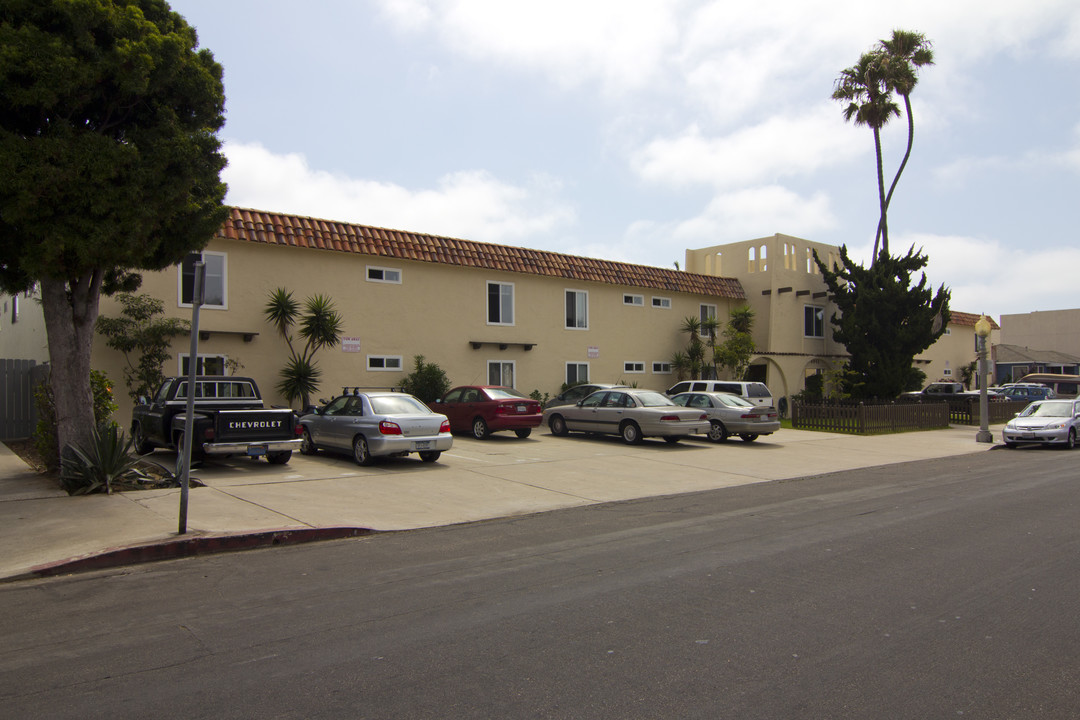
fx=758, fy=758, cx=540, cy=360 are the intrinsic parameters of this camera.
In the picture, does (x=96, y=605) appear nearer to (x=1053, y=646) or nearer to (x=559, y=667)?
(x=559, y=667)

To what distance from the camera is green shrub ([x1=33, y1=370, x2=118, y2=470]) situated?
40.1ft

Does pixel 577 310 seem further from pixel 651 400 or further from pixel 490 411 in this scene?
pixel 490 411

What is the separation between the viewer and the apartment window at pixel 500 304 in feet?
84.0

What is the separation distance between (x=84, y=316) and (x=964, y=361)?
4731cm

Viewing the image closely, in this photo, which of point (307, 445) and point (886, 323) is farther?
point (886, 323)

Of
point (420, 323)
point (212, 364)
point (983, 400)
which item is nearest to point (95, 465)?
point (212, 364)

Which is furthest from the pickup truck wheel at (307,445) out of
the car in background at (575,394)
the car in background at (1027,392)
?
the car in background at (1027,392)

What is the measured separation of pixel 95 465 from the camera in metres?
10.7

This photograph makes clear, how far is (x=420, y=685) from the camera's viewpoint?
4.32m

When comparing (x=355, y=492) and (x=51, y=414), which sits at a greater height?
(x=51, y=414)

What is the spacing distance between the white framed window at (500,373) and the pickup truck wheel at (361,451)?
11.0 m

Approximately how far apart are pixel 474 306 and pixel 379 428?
11400mm

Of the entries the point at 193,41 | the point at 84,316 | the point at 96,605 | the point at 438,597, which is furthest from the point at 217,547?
the point at 193,41

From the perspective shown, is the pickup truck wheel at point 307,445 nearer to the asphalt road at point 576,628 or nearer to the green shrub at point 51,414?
the green shrub at point 51,414
